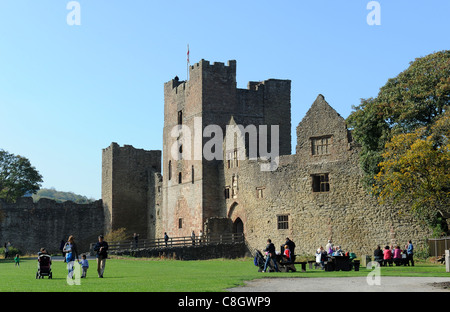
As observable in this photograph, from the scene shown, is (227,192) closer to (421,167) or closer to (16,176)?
(421,167)

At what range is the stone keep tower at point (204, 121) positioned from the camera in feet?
156

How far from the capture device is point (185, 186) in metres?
50.4

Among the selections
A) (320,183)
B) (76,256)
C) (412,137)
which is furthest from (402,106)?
(76,256)

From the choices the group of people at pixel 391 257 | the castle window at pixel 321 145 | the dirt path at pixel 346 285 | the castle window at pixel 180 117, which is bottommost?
the dirt path at pixel 346 285

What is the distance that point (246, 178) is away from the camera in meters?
43.5

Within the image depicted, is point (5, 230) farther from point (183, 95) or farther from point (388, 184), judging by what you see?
point (388, 184)

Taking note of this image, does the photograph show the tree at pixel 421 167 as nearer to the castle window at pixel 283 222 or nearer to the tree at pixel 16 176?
the castle window at pixel 283 222

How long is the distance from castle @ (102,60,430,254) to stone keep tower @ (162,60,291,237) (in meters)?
0.08

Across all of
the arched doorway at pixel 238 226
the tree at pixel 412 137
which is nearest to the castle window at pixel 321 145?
the tree at pixel 412 137

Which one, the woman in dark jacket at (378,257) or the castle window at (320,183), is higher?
the castle window at (320,183)

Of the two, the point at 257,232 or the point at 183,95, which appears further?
the point at 183,95

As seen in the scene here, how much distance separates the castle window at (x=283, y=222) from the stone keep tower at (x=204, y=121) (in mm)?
7023

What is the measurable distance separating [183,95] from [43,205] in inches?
753
